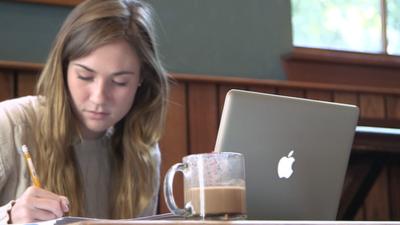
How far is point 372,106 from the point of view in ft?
8.77

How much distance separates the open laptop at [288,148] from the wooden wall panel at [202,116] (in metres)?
1.06

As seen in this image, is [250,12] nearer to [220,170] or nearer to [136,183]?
[136,183]

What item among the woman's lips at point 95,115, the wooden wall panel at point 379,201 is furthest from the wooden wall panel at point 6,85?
the wooden wall panel at point 379,201

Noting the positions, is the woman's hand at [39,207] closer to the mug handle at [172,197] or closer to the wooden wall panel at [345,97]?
the mug handle at [172,197]

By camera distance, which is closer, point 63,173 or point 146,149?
point 63,173

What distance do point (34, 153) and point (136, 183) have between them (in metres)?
0.24

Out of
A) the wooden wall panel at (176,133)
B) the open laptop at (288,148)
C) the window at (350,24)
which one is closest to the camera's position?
the open laptop at (288,148)

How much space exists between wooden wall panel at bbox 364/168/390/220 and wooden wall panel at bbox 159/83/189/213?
717 millimetres

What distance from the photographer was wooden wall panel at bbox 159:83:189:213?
2359 mm

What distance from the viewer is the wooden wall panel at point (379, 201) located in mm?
2688

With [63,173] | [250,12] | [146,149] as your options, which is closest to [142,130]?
[146,149]

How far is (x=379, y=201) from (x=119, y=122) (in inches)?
49.5

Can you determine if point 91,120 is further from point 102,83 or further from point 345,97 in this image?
point 345,97

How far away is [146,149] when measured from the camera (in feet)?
5.74
